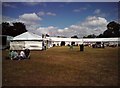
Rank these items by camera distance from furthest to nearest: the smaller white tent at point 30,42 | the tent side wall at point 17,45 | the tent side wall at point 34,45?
the tent side wall at point 34,45 → the smaller white tent at point 30,42 → the tent side wall at point 17,45

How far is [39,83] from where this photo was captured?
9.39 meters

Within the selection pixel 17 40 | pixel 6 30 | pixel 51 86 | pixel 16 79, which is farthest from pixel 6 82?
pixel 6 30

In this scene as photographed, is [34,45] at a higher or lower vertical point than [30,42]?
lower

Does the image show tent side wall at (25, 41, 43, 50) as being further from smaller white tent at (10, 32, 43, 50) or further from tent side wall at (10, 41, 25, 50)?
tent side wall at (10, 41, 25, 50)

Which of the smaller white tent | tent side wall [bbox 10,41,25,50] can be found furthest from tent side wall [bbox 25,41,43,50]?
tent side wall [bbox 10,41,25,50]

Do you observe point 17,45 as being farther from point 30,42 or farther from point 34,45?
point 34,45

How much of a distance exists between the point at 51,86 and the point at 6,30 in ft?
192

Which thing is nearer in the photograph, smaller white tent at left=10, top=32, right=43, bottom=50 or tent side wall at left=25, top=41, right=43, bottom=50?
smaller white tent at left=10, top=32, right=43, bottom=50

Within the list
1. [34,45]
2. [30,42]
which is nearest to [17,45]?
[30,42]

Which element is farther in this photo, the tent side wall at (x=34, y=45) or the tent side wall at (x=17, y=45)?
the tent side wall at (x=34, y=45)

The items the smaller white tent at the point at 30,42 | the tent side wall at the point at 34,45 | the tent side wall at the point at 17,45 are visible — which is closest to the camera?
the tent side wall at the point at 17,45

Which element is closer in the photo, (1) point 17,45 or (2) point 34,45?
(1) point 17,45

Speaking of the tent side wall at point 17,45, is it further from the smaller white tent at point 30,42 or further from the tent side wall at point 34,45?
the tent side wall at point 34,45

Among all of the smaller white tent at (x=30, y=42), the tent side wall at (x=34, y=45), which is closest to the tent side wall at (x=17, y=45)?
the smaller white tent at (x=30, y=42)
